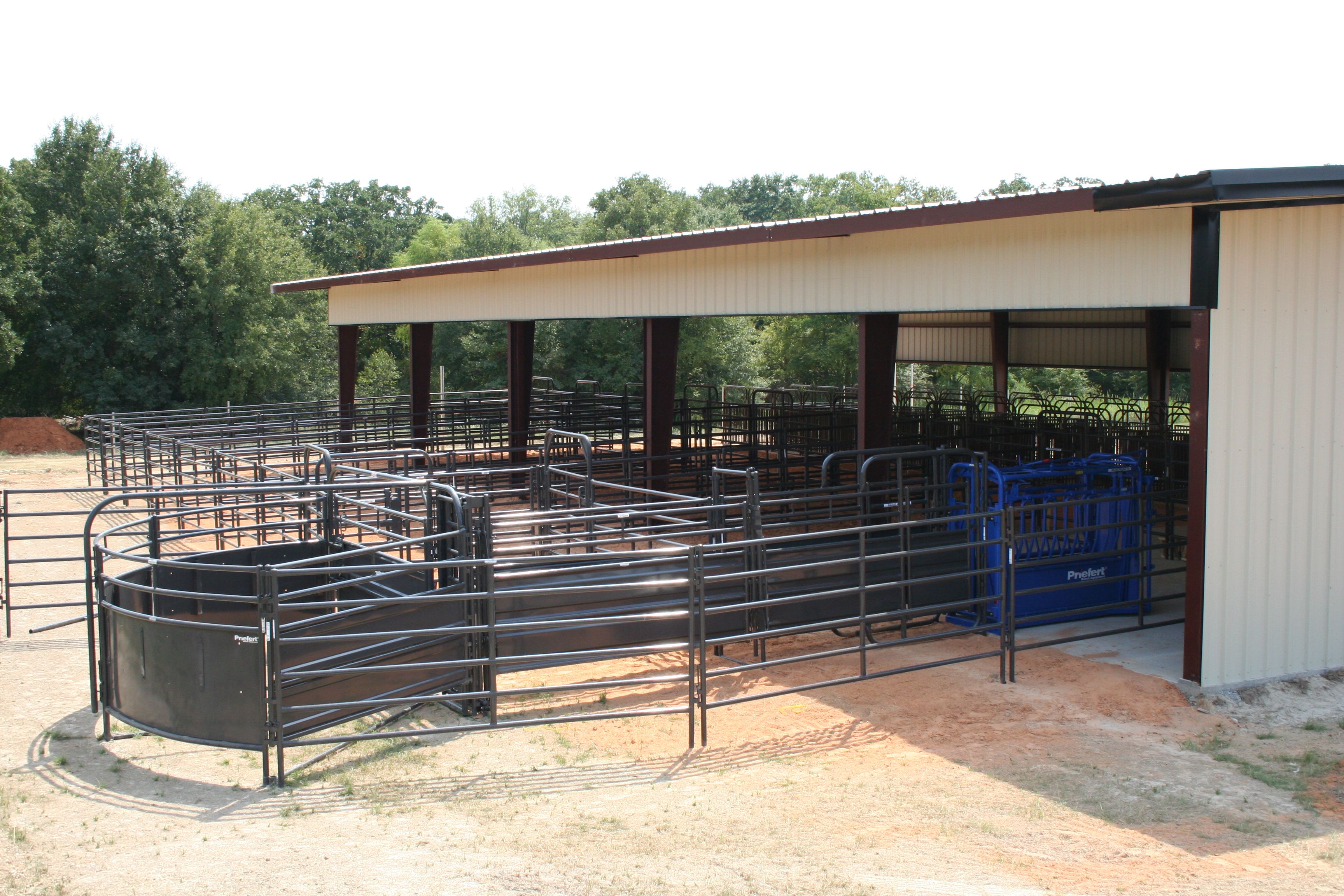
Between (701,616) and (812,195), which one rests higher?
(812,195)

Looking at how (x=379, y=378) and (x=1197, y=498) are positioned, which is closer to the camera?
(x=1197, y=498)

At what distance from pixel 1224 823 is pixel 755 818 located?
254 centimetres

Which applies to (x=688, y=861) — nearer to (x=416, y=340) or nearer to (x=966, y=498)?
(x=966, y=498)

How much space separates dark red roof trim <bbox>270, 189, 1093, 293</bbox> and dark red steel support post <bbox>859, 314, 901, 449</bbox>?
1.08 metres

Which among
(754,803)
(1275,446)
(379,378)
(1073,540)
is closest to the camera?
(754,803)

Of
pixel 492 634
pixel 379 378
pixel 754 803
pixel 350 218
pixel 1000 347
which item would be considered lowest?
pixel 754 803

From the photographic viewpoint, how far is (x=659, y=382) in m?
16.5

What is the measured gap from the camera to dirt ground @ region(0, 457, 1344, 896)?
540 cm

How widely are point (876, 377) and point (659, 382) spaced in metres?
4.77

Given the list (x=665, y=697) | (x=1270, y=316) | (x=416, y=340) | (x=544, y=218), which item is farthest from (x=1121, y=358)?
(x=544, y=218)

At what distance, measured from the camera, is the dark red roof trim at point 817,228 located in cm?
877

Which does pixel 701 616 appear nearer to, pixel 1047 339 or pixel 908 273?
pixel 908 273

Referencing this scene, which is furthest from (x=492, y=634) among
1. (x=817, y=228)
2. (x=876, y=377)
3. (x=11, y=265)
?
(x=11, y=265)

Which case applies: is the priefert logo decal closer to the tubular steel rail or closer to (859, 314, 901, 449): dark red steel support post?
the tubular steel rail
